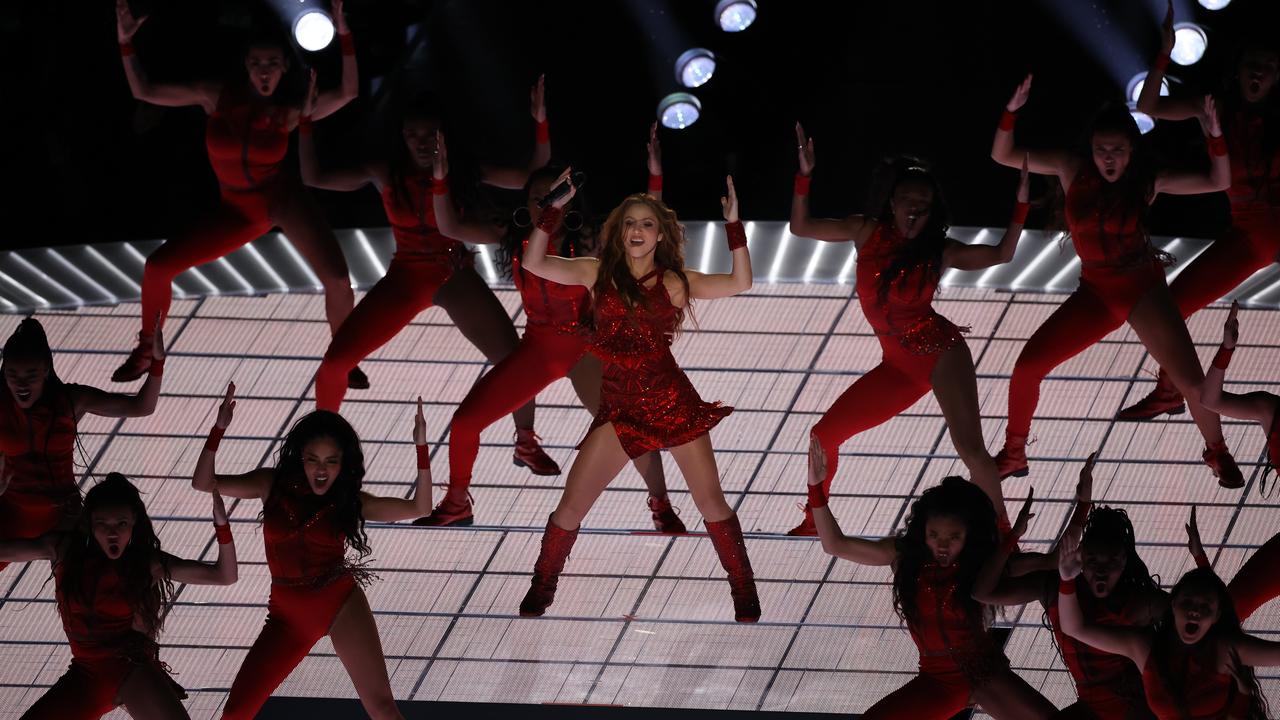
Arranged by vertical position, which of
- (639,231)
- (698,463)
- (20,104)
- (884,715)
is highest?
(20,104)

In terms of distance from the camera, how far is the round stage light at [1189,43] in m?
8.66

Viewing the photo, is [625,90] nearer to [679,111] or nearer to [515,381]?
[679,111]

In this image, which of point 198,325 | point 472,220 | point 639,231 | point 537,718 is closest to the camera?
point 639,231

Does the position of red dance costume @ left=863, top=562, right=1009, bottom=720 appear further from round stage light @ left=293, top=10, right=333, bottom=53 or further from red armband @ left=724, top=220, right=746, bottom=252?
round stage light @ left=293, top=10, right=333, bottom=53

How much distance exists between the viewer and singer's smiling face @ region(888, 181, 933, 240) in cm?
704

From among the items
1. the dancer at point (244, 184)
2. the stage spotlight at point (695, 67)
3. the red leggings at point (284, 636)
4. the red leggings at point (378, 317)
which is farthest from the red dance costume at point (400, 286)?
the stage spotlight at point (695, 67)

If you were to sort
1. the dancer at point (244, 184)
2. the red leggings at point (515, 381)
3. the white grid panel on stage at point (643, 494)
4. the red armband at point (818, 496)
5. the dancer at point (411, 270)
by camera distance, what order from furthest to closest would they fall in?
the white grid panel on stage at point (643, 494), the dancer at point (244, 184), the dancer at point (411, 270), the red leggings at point (515, 381), the red armband at point (818, 496)

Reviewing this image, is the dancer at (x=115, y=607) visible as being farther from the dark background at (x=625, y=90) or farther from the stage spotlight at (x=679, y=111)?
the stage spotlight at (x=679, y=111)

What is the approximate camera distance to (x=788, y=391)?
9586mm

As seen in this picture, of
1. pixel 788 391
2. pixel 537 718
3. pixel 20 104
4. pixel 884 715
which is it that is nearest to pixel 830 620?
pixel 788 391

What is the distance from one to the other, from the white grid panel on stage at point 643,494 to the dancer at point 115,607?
2178 millimetres

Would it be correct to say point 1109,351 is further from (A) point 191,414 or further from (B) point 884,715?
(A) point 191,414

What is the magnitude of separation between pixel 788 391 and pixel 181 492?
120 inches

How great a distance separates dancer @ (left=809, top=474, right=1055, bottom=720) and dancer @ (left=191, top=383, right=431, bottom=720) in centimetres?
160
